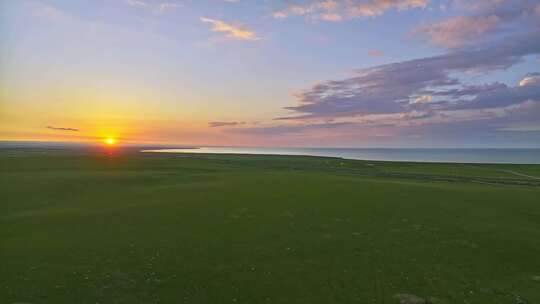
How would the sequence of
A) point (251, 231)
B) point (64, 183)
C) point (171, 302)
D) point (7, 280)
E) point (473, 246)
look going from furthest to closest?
point (64, 183), point (251, 231), point (473, 246), point (7, 280), point (171, 302)

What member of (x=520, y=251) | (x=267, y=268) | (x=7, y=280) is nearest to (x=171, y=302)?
(x=267, y=268)

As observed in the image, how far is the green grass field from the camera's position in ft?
45.0

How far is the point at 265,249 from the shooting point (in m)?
19.3

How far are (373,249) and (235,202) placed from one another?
17368mm

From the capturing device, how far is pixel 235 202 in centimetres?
3359

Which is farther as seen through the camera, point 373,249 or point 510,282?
point 373,249

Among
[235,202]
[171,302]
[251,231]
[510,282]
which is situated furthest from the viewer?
[235,202]

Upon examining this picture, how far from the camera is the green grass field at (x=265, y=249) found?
13727mm

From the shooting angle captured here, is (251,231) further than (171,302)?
Yes

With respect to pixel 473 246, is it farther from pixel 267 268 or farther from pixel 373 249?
pixel 267 268

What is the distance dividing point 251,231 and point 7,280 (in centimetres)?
1370

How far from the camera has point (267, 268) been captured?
1630 cm

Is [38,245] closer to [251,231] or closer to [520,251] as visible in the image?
[251,231]

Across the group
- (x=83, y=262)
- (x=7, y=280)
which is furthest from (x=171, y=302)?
(x=7, y=280)
